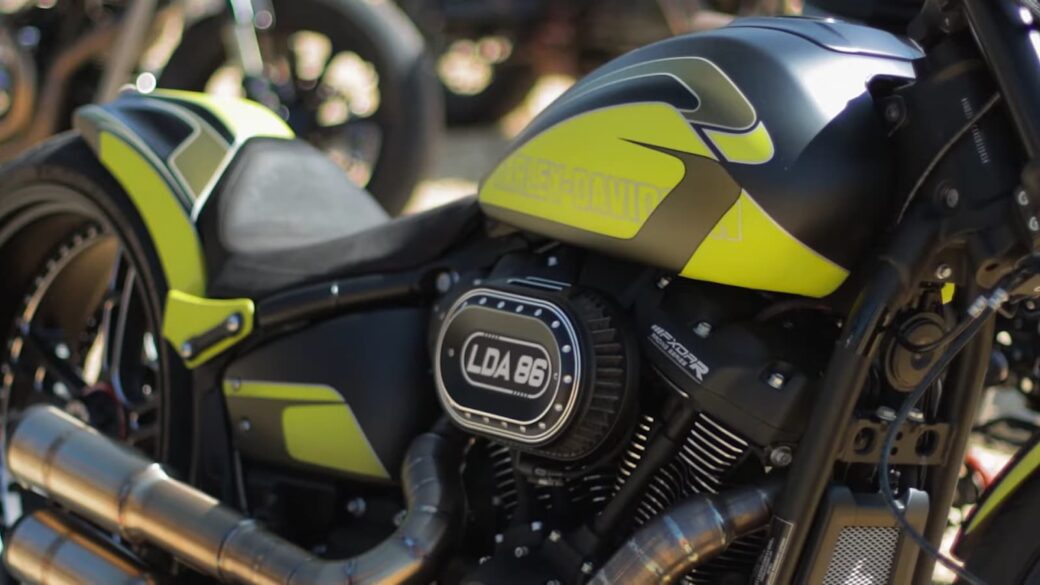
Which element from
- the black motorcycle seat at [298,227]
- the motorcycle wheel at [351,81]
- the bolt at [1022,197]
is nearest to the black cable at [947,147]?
the bolt at [1022,197]

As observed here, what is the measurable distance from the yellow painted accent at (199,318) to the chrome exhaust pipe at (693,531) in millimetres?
906

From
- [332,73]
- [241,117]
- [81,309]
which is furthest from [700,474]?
[332,73]

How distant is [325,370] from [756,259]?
2.84 feet

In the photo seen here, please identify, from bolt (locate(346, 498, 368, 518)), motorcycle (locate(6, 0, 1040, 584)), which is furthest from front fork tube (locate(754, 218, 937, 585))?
bolt (locate(346, 498, 368, 518))

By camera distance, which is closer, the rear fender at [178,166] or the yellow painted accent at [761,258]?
the yellow painted accent at [761,258]

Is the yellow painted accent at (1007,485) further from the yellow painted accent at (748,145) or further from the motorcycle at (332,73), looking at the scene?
the motorcycle at (332,73)

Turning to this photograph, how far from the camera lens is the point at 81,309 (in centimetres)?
298

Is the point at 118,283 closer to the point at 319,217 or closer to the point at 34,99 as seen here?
the point at 319,217

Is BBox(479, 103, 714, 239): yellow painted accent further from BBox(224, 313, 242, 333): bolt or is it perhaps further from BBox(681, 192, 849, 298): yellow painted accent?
BBox(224, 313, 242, 333): bolt

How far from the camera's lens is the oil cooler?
1.74 meters

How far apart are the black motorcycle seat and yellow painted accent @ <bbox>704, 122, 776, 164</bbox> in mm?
550

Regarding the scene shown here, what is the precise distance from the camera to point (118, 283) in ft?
9.22

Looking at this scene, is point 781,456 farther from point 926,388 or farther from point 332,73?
point 332,73

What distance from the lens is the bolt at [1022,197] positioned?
1.56 meters
